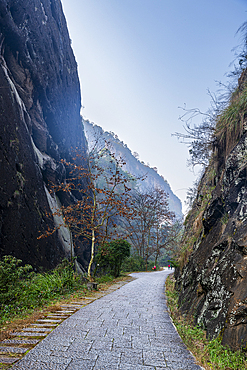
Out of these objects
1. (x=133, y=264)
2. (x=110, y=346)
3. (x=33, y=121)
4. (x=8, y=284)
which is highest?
(x=33, y=121)

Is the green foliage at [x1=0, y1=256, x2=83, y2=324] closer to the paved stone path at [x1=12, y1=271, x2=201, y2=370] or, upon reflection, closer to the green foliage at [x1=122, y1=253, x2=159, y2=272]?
the paved stone path at [x1=12, y1=271, x2=201, y2=370]

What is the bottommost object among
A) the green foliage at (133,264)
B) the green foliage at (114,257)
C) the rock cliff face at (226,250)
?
the green foliage at (133,264)

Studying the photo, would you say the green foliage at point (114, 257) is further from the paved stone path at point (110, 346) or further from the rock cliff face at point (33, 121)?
the paved stone path at point (110, 346)

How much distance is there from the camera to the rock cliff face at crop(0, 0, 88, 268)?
23.2 ft

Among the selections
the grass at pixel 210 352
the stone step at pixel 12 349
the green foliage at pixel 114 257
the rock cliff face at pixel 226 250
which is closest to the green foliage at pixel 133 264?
the green foliage at pixel 114 257

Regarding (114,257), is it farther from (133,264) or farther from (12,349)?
(12,349)

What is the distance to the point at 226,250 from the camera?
10.6 feet

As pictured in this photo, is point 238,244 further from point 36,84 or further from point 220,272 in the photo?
point 36,84

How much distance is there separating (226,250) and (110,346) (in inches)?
82.3

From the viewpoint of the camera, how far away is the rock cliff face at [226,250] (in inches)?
97.1

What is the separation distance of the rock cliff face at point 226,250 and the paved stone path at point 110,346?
57 cm

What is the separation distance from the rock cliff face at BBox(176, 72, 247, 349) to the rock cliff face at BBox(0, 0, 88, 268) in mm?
5426

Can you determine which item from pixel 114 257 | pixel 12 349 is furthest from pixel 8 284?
pixel 114 257

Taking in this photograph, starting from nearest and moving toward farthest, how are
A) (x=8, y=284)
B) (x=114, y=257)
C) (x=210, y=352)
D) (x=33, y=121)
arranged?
(x=210, y=352)
(x=8, y=284)
(x=114, y=257)
(x=33, y=121)
